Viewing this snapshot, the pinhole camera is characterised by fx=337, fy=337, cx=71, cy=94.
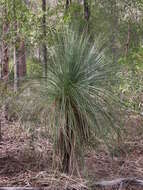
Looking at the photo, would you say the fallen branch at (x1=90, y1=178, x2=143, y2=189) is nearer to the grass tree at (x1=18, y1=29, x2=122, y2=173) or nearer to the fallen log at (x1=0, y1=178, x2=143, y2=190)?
the fallen log at (x1=0, y1=178, x2=143, y2=190)

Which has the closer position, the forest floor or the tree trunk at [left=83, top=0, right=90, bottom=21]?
the forest floor

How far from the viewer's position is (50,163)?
4.18 meters

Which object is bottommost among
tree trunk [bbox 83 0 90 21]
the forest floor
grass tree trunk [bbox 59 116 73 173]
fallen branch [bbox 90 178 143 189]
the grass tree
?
fallen branch [bbox 90 178 143 189]

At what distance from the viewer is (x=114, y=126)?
3.61 m

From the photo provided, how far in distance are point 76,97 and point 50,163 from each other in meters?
1.16

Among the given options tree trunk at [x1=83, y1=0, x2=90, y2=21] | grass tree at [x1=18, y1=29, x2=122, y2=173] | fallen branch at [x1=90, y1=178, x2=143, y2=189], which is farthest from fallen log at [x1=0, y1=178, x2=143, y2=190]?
tree trunk at [x1=83, y1=0, x2=90, y2=21]

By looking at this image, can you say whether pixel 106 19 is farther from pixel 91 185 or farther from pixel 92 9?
pixel 91 185

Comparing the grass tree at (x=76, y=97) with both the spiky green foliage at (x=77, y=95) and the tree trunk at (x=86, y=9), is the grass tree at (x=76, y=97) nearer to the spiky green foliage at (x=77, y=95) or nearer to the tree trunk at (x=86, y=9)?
the spiky green foliage at (x=77, y=95)

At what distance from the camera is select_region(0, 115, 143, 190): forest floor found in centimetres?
365

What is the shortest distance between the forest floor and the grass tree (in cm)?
24

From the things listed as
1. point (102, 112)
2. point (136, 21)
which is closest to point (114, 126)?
point (102, 112)

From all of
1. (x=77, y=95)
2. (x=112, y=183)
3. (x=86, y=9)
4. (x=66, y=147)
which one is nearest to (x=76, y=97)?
(x=77, y=95)

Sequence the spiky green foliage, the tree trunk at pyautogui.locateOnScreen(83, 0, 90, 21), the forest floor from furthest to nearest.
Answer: the tree trunk at pyautogui.locateOnScreen(83, 0, 90, 21), the forest floor, the spiky green foliage

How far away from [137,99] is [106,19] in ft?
28.8
